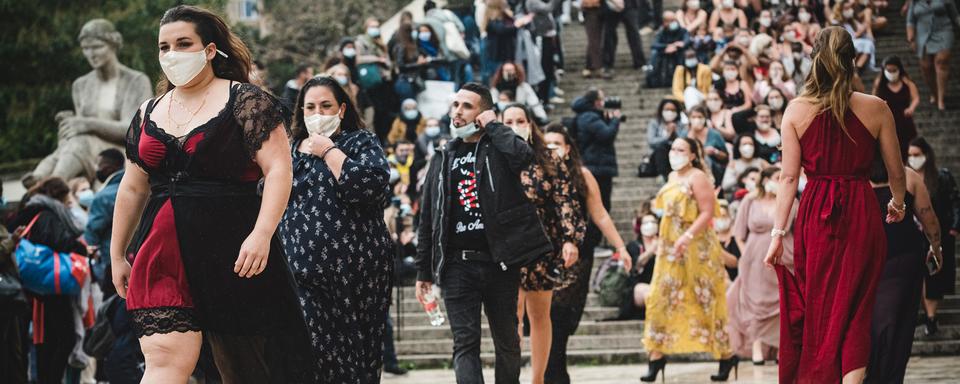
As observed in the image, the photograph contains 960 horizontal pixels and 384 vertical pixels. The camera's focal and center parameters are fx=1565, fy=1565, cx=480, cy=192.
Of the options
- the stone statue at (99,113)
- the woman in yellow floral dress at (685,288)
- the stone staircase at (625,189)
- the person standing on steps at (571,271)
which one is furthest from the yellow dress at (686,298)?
the stone statue at (99,113)

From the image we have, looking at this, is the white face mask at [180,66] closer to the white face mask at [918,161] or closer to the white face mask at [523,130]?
the white face mask at [523,130]

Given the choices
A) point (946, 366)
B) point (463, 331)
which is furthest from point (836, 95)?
point (946, 366)

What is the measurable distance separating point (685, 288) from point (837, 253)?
4.85 metres

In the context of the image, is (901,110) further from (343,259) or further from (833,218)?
(343,259)

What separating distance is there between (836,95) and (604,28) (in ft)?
56.2

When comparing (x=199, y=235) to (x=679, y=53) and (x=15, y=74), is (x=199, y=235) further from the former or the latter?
(x=15, y=74)

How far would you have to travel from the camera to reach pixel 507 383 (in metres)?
9.34

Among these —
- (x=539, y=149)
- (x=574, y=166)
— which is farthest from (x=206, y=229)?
(x=574, y=166)

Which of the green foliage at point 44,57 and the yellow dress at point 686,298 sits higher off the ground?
the green foliage at point 44,57

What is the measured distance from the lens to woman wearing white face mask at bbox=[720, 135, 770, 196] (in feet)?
60.2

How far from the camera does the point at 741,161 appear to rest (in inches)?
736

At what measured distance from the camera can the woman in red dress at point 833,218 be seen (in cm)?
792

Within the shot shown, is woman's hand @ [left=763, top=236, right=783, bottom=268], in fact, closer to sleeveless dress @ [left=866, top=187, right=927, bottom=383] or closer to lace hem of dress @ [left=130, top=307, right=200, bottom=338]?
sleeveless dress @ [left=866, top=187, right=927, bottom=383]

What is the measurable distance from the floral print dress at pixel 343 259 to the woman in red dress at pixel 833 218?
6.63 feet
